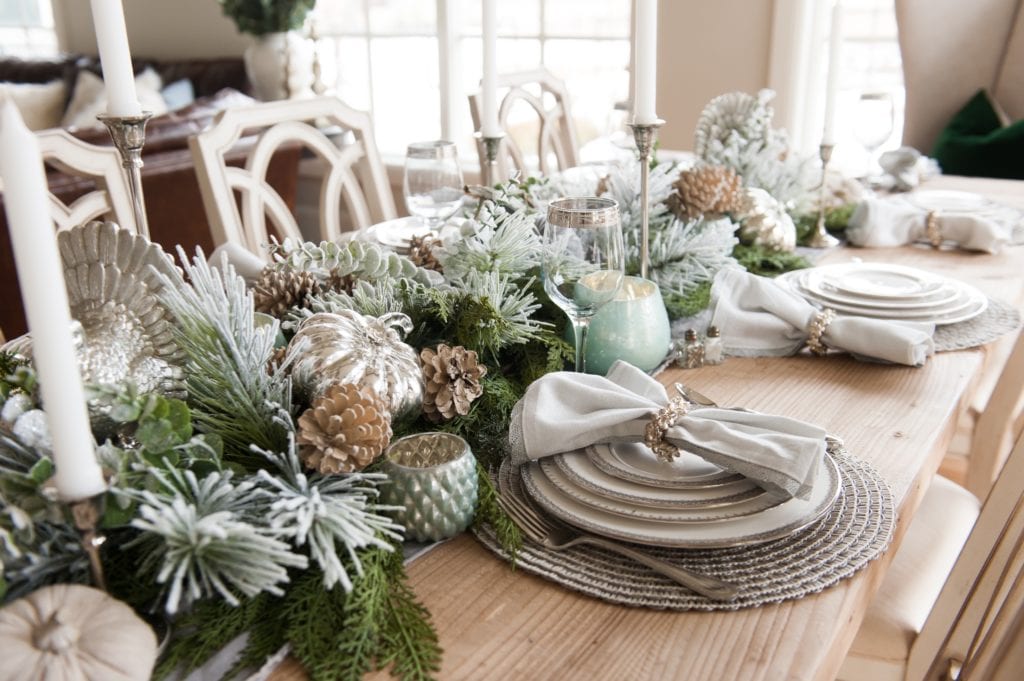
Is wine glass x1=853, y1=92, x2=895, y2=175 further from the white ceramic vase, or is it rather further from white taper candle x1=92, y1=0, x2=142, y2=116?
the white ceramic vase

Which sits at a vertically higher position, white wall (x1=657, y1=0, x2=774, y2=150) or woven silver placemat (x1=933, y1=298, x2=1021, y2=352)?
white wall (x1=657, y1=0, x2=774, y2=150)

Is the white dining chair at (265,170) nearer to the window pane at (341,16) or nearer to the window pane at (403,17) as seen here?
the window pane at (403,17)

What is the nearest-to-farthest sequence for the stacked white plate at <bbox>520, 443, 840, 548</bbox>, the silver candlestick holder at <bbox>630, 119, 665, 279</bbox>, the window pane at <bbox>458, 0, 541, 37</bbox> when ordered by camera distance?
the stacked white plate at <bbox>520, 443, 840, 548</bbox> → the silver candlestick holder at <bbox>630, 119, 665, 279</bbox> → the window pane at <bbox>458, 0, 541, 37</bbox>

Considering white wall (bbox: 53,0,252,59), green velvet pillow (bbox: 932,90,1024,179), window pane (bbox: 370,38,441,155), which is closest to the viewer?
green velvet pillow (bbox: 932,90,1024,179)

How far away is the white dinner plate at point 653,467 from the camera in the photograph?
2.31ft

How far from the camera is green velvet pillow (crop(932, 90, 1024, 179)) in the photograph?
104 inches

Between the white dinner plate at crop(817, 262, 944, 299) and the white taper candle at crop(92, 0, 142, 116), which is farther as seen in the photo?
the white dinner plate at crop(817, 262, 944, 299)

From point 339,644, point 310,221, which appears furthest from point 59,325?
point 310,221

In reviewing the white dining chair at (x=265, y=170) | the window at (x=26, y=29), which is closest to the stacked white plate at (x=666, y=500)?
the white dining chair at (x=265, y=170)

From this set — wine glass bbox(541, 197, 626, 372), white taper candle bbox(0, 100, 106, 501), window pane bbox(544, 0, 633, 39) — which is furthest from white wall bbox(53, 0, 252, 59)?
white taper candle bbox(0, 100, 106, 501)

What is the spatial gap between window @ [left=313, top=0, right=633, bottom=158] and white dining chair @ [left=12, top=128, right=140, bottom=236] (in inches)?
85.2

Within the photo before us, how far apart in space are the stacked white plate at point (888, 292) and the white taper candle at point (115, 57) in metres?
0.87

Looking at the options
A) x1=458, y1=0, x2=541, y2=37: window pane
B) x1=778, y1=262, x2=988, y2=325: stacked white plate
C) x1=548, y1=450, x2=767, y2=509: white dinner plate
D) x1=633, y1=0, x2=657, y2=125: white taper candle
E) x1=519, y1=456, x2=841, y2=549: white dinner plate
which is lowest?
x1=778, y1=262, x2=988, y2=325: stacked white plate

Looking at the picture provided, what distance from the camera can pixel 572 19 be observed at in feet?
11.5
